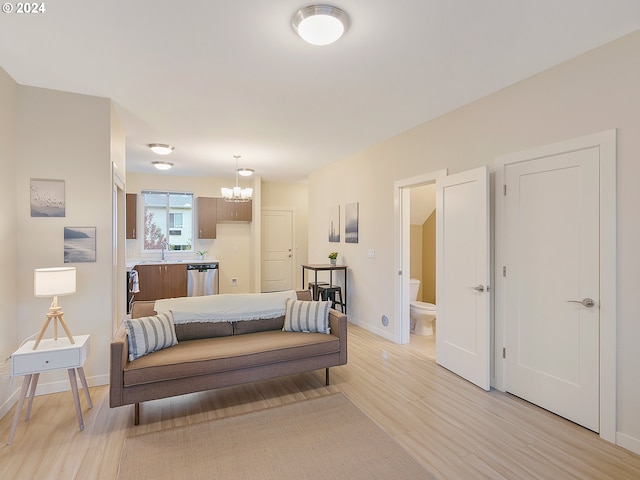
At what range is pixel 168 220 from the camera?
286 inches

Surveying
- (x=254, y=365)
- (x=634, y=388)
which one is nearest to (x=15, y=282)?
(x=254, y=365)

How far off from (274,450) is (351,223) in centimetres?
372

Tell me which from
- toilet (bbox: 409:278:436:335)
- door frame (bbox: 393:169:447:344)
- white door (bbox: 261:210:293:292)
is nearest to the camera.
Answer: door frame (bbox: 393:169:447:344)

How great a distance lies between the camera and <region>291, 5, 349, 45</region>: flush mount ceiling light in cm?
195

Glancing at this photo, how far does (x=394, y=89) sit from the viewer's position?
3.02 m

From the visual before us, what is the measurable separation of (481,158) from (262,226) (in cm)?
557

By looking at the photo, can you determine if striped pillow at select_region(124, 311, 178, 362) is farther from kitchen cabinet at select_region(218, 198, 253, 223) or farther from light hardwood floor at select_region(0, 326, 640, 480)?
kitchen cabinet at select_region(218, 198, 253, 223)

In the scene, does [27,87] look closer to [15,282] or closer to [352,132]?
[15,282]

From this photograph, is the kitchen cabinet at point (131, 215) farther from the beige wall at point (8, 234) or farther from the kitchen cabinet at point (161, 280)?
the beige wall at point (8, 234)

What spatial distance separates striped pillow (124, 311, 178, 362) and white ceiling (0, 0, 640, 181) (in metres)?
2.03

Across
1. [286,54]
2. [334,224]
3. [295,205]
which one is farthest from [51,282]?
[295,205]

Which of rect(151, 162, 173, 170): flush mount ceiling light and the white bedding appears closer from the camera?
the white bedding

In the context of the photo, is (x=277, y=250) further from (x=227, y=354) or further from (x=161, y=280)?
(x=227, y=354)

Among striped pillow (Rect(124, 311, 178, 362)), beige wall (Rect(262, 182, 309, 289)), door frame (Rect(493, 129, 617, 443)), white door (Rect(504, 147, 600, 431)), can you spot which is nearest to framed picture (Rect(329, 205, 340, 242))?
beige wall (Rect(262, 182, 309, 289))
